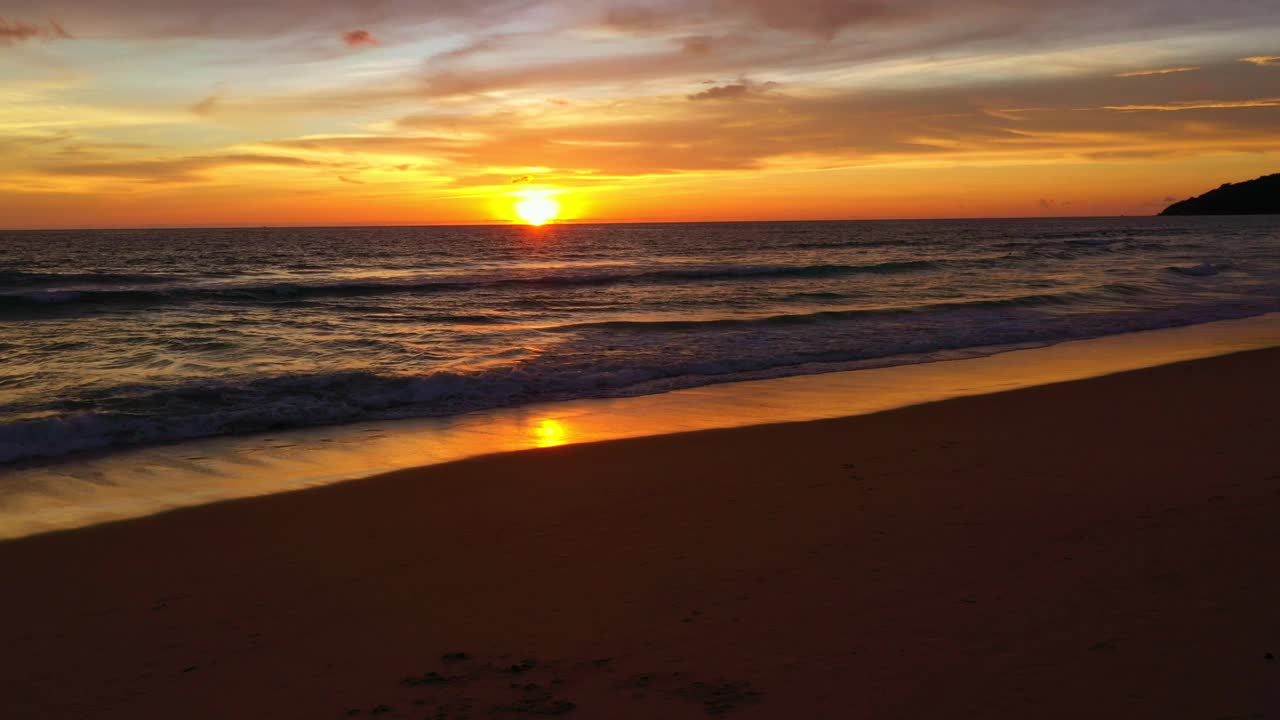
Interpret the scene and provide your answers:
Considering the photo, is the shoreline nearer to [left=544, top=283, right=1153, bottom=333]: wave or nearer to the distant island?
[left=544, top=283, right=1153, bottom=333]: wave

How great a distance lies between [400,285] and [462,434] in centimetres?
2546

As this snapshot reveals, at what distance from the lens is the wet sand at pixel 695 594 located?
3.83 m

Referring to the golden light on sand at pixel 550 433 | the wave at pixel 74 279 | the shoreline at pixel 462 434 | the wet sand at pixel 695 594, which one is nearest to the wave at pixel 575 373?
the shoreline at pixel 462 434

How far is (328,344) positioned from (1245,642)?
55.6 ft

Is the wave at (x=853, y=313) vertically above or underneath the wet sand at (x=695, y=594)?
above

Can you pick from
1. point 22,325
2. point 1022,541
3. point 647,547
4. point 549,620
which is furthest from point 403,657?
point 22,325

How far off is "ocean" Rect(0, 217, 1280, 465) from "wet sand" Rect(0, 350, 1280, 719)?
4986mm

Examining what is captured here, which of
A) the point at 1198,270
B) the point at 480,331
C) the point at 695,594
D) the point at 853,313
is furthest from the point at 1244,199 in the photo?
the point at 695,594

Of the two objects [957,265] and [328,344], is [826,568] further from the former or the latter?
[957,265]

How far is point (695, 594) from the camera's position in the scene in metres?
4.85

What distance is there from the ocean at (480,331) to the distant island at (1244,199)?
465 feet

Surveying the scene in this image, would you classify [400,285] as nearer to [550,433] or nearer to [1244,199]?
[550,433]

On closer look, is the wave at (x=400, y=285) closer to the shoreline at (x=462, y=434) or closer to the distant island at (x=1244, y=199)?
the shoreline at (x=462, y=434)

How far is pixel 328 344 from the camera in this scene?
17859 millimetres
